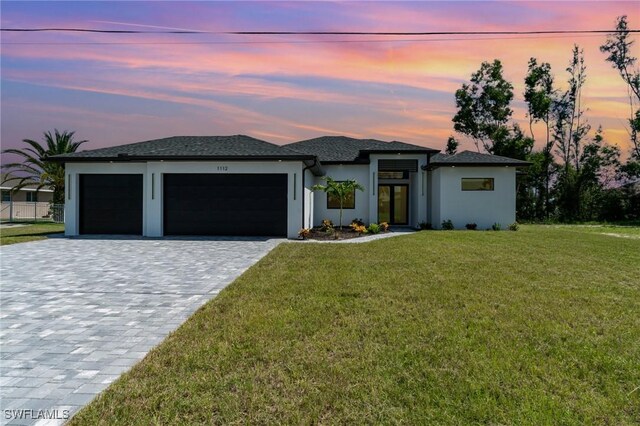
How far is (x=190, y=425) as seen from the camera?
2.41 meters

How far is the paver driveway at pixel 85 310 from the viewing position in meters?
3.01

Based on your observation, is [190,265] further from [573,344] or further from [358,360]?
[573,344]

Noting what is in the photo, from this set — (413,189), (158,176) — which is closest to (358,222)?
(413,189)

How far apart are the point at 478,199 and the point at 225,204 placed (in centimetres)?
1153

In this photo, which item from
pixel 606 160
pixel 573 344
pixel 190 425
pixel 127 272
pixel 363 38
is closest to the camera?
pixel 190 425

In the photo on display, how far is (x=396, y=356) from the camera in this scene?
11.3 feet

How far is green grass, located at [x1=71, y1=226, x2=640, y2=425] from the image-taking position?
2.59 metres

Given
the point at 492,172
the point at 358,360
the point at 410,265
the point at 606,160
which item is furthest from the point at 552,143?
the point at 358,360

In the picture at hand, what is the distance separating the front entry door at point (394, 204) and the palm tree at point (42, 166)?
67.4ft

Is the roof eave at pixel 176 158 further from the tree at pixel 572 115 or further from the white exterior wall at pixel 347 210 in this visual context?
the tree at pixel 572 115

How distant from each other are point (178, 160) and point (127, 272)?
722 centimetres

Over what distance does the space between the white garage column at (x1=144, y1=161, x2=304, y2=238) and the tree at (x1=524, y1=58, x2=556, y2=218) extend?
72.2ft

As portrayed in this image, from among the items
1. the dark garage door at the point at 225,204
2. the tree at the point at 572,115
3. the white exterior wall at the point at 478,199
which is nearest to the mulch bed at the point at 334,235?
the dark garage door at the point at 225,204
